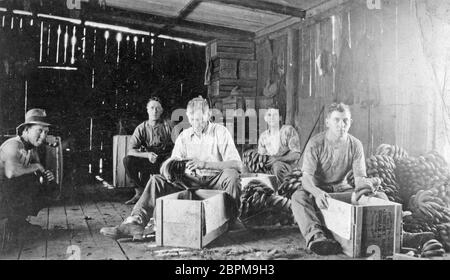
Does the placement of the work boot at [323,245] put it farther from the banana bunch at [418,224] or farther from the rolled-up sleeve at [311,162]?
the banana bunch at [418,224]

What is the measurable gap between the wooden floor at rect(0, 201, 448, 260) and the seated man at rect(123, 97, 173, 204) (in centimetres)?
97

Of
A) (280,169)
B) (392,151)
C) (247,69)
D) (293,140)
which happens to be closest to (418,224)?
(392,151)

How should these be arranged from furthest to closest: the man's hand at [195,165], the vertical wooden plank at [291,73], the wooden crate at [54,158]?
the vertical wooden plank at [291,73] < the wooden crate at [54,158] < the man's hand at [195,165]

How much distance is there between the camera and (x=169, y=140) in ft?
18.2

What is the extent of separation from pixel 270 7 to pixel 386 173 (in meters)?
2.78

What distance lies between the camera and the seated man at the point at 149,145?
545 cm

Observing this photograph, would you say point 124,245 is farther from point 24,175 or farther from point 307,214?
point 307,214

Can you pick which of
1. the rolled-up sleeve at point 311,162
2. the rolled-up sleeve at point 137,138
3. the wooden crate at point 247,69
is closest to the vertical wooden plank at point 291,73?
the wooden crate at point 247,69

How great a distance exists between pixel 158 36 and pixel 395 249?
4.26m

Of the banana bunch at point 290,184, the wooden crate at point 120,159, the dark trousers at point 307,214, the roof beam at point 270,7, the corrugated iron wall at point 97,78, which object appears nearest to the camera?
the dark trousers at point 307,214

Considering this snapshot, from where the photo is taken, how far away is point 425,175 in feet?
15.2

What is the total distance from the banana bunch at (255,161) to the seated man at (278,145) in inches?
2.8

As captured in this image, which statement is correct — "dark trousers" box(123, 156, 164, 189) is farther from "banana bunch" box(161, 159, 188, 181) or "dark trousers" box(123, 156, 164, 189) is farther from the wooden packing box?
the wooden packing box

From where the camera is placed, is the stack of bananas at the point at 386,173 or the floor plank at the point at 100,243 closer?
the floor plank at the point at 100,243
